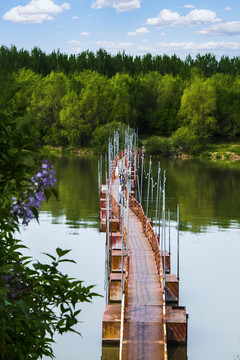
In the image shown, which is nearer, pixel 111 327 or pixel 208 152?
pixel 111 327

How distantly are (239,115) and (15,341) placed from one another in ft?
298

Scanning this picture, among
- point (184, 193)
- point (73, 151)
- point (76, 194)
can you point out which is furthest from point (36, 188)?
point (73, 151)

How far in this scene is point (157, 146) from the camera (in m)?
86.5

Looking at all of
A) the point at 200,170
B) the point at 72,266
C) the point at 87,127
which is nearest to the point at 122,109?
the point at 87,127

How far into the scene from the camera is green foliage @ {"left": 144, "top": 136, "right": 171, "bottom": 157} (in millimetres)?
86338

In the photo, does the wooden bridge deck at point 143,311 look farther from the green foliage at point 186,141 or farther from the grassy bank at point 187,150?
the green foliage at point 186,141

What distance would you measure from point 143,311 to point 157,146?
70189mm

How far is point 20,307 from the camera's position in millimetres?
4867

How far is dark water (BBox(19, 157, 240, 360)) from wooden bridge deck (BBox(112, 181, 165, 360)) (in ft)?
5.81

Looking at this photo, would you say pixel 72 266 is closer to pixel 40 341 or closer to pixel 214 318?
pixel 214 318

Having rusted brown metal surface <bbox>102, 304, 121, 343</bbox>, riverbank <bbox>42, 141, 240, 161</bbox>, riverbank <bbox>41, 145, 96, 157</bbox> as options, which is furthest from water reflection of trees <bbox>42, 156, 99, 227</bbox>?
rusted brown metal surface <bbox>102, 304, 121, 343</bbox>

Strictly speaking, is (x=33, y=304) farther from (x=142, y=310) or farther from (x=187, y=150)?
(x=187, y=150)

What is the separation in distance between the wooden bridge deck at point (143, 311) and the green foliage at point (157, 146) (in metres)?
62.6

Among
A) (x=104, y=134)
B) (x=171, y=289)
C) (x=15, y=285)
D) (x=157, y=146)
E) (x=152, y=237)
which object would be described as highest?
(x=15, y=285)
